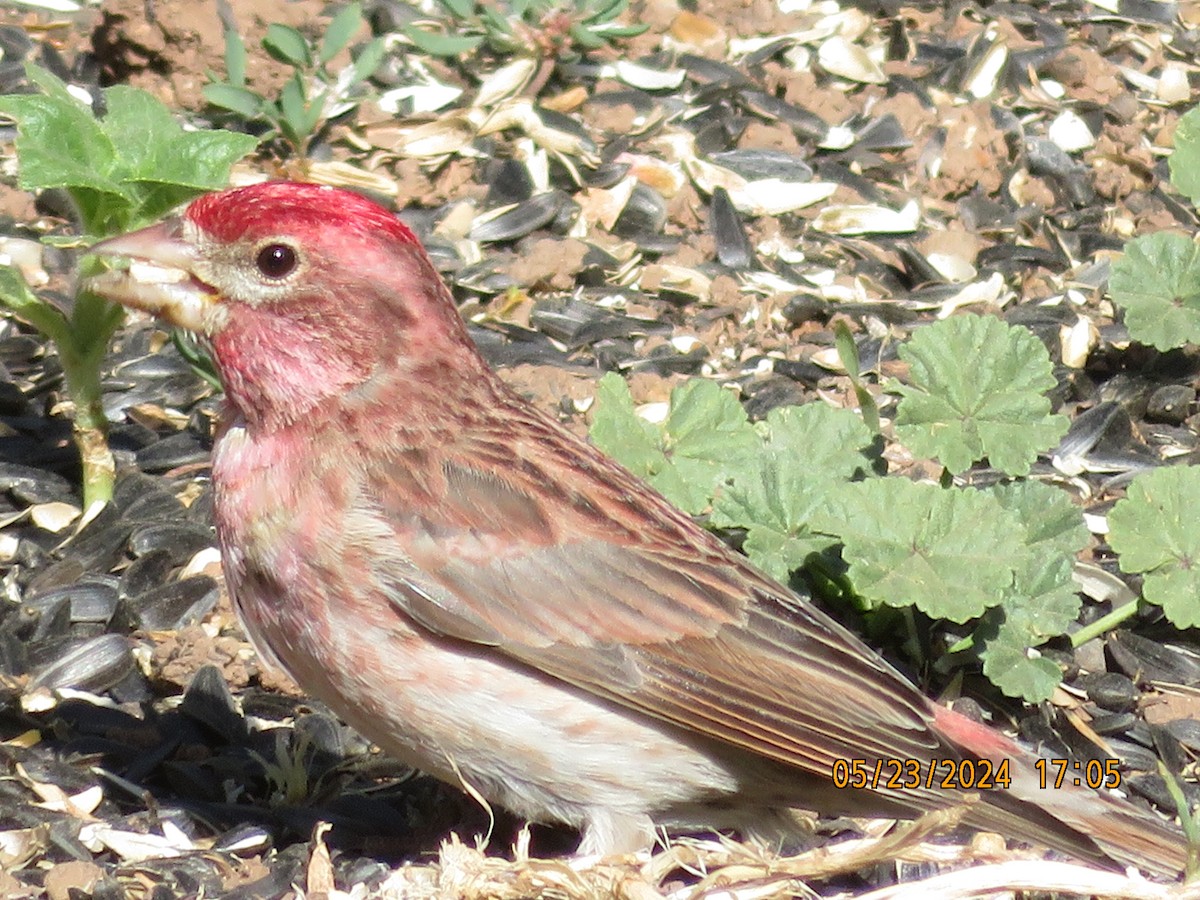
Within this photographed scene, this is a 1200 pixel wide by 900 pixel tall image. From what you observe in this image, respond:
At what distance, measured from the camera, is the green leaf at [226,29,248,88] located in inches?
295

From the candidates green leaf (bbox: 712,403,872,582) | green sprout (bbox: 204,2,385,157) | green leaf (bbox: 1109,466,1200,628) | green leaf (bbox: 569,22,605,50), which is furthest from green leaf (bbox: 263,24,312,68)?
green leaf (bbox: 1109,466,1200,628)

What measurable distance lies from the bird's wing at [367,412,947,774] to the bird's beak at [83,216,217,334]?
604mm

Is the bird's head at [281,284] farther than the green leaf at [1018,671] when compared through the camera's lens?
No

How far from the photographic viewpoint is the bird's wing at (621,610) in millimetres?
4605

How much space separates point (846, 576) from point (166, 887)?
217 cm

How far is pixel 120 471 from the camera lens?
6.22 meters

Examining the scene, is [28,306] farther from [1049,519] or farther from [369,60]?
[1049,519]

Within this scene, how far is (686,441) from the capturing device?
5742 mm

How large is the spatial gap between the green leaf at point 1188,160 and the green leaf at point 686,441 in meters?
2.06

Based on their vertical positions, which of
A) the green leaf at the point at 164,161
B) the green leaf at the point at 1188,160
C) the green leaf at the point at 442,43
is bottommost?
the green leaf at the point at 442,43
